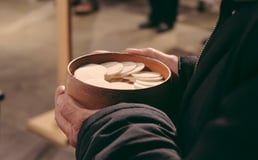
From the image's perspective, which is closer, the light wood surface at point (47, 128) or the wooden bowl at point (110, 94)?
the wooden bowl at point (110, 94)

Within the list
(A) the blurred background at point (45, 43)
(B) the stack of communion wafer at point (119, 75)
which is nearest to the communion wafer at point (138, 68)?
(B) the stack of communion wafer at point (119, 75)

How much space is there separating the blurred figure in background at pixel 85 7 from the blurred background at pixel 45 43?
4cm

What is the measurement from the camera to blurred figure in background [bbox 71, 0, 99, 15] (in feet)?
12.8

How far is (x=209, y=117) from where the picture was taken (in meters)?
0.60

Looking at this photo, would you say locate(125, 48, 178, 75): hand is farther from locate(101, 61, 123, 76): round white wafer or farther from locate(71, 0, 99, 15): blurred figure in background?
locate(71, 0, 99, 15): blurred figure in background

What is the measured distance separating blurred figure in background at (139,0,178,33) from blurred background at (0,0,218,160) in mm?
61

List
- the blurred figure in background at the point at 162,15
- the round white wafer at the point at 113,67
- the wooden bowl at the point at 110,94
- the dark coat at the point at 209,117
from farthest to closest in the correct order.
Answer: the blurred figure in background at the point at 162,15
the round white wafer at the point at 113,67
the wooden bowl at the point at 110,94
the dark coat at the point at 209,117

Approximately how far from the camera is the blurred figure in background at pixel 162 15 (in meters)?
3.54

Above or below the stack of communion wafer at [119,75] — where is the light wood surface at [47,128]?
below

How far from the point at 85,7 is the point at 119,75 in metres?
3.13

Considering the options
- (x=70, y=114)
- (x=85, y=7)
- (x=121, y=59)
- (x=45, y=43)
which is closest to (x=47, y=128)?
(x=45, y=43)

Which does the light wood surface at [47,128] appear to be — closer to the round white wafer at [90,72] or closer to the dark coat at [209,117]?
the round white wafer at [90,72]

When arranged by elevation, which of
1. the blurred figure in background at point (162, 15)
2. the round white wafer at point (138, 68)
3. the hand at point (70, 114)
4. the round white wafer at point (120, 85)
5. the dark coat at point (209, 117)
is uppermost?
the dark coat at point (209, 117)

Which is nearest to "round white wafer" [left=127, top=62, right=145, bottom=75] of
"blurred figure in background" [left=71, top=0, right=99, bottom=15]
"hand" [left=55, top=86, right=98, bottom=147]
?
"hand" [left=55, top=86, right=98, bottom=147]
